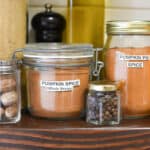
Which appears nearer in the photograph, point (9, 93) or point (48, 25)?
point (9, 93)

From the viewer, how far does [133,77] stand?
56cm

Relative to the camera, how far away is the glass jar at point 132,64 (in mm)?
554

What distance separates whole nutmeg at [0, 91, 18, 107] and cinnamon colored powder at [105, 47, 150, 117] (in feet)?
0.50

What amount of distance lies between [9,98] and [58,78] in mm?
74

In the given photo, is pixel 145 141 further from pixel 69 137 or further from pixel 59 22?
pixel 59 22

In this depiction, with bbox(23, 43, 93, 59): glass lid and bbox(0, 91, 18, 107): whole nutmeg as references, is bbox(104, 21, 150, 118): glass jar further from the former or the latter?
bbox(0, 91, 18, 107): whole nutmeg

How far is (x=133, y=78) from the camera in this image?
1.83ft

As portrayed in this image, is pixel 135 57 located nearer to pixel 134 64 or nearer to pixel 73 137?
pixel 134 64

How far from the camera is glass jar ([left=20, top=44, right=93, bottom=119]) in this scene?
53 centimetres

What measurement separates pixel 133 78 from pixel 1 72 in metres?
0.19

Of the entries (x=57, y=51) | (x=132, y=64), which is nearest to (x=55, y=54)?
(x=57, y=51)

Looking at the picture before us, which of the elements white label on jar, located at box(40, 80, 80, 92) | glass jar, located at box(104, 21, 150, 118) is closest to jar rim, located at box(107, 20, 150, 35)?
glass jar, located at box(104, 21, 150, 118)

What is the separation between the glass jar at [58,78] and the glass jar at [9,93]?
0.03 meters

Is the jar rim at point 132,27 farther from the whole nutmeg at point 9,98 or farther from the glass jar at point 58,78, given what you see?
the whole nutmeg at point 9,98
